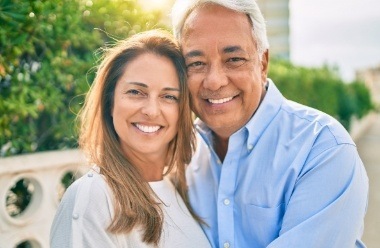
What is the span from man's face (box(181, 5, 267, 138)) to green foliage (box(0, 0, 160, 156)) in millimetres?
1035

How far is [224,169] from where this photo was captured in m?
2.79

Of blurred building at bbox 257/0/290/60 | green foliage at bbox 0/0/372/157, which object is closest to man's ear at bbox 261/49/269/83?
green foliage at bbox 0/0/372/157

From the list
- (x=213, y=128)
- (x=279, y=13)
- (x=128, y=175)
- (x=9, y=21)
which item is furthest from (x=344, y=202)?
(x=279, y=13)

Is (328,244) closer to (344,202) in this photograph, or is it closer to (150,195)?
(344,202)

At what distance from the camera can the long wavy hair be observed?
96.4 inches

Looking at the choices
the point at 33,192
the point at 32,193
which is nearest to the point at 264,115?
the point at 33,192

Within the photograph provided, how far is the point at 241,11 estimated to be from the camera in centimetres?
276

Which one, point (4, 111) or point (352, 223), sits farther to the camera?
point (4, 111)

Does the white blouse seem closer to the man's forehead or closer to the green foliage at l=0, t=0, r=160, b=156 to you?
the man's forehead

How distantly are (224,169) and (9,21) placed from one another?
1569 mm

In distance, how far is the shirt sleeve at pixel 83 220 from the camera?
88.4 inches

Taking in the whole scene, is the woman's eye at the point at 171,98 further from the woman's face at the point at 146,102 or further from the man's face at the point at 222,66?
the man's face at the point at 222,66

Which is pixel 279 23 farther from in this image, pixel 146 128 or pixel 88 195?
pixel 88 195

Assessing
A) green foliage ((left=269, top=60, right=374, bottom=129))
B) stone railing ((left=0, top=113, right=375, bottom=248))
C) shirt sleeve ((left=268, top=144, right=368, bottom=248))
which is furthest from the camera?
green foliage ((left=269, top=60, right=374, bottom=129))
